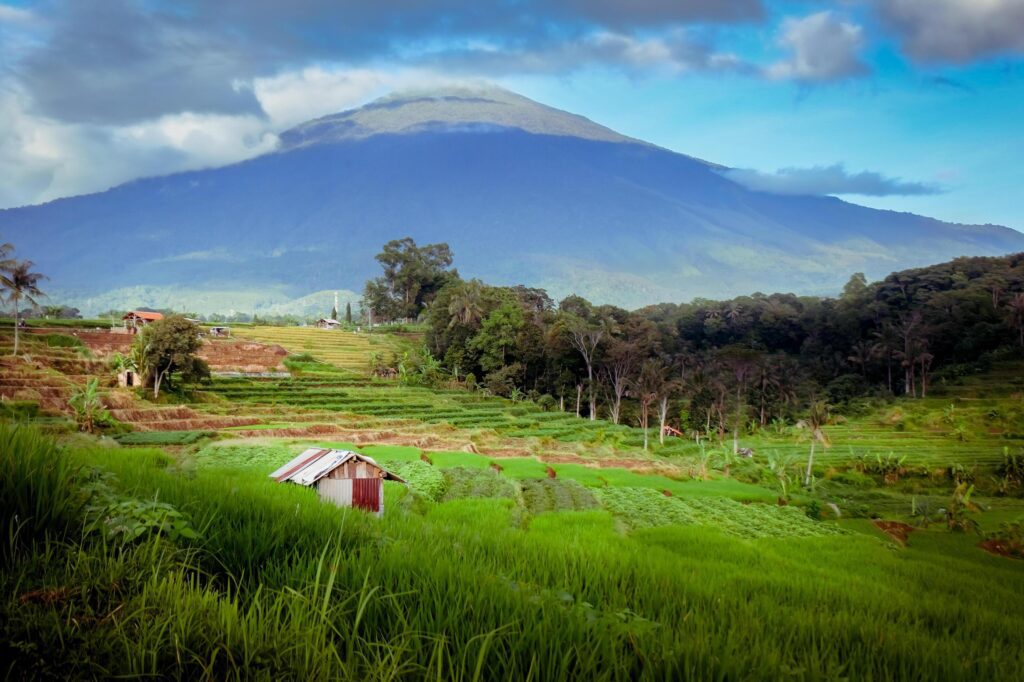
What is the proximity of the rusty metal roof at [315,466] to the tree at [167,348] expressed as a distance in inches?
353

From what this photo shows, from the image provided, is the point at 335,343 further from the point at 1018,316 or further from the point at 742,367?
the point at 1018,316

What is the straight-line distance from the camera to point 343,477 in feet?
28.7

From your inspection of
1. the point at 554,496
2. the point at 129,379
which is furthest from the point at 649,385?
the point at 129,379

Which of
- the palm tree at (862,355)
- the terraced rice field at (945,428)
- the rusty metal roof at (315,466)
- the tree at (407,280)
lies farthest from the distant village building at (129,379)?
the palm tree at (862,355)

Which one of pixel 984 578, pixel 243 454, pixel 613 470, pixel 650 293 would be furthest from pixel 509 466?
pixel 650 293

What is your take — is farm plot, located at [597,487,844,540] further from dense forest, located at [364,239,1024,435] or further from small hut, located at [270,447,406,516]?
dense forest, located at [364,239,1024,435]

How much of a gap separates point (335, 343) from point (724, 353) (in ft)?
83.4

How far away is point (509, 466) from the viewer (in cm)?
1680

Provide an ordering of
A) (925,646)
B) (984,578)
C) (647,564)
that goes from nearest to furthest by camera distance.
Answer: (925,646), (647,564), (984,578)

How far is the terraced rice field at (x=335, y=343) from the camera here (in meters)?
29.1

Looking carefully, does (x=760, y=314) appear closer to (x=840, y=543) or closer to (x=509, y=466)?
(x=509, y=466)

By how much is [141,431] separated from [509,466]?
9.62 metres

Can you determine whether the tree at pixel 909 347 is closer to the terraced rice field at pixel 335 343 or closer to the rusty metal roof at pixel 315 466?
the terraced rice field at pixel 335 343

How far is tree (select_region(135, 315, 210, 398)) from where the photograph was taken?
1577 centimetres
